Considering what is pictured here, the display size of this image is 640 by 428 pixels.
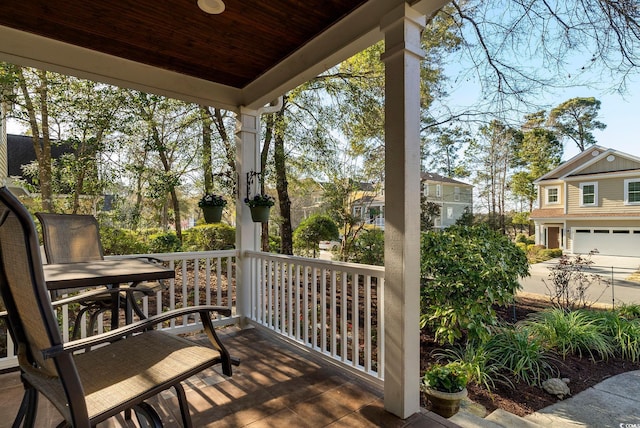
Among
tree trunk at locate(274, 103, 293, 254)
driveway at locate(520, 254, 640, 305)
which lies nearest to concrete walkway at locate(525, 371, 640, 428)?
driveway at locate(520, 254, 640, 305)

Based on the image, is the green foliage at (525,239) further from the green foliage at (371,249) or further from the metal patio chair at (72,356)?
the metal patio chair at (72,356)

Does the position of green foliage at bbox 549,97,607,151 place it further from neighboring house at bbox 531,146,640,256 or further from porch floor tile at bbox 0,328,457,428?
porch floor tile at bbox 0,328,457,428

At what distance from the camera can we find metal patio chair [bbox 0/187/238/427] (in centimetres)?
94

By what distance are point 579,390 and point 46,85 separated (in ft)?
23.2

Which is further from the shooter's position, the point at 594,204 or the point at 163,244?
the point at 163,244

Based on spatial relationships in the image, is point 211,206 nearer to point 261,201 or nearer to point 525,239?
point 261,201

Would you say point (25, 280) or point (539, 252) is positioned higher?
point (25, 280)

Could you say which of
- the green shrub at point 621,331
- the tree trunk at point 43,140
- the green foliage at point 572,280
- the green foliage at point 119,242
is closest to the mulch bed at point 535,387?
the green shrub at point 621,331

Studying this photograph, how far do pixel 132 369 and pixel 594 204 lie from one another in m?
6.61

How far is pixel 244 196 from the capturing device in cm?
368

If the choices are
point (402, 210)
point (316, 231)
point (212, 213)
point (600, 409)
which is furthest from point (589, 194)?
point (212, 213)

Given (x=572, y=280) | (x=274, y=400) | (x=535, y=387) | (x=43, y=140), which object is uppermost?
(x=43, y=140)

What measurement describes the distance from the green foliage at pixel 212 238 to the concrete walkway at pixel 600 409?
5752mm

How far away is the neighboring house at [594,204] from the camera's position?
4.71m
